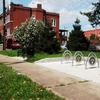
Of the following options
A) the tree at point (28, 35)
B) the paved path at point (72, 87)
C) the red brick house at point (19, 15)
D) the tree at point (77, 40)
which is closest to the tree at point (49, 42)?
the tree at point (28, 35)

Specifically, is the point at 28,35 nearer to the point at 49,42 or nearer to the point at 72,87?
the point at 49,42

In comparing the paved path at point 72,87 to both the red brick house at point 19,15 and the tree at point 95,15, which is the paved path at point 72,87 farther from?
the red brick house at point 19,15

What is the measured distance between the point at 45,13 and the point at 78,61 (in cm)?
4343

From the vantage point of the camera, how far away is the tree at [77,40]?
135 ft

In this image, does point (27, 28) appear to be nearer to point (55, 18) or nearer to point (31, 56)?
point (31, 56)

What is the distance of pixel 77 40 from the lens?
134ft

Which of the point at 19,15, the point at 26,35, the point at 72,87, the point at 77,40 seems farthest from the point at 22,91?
the point at 19,15

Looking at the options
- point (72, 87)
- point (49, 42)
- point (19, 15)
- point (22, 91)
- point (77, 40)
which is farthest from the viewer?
point (19, 15)

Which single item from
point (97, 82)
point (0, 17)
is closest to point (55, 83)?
point (97, 82)

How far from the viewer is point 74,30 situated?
1644 inches

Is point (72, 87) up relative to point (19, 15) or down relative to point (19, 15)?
down

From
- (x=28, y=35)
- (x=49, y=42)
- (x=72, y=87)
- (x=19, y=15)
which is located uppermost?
(x=19, y=15)

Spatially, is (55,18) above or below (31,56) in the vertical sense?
above

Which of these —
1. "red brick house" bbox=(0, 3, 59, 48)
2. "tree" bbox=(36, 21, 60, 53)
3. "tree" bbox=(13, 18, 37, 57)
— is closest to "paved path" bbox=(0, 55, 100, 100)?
"tree" bbox=(13, 18, 37, 57)
